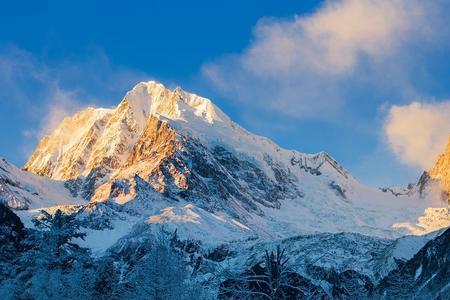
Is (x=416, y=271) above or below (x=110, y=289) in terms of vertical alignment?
above

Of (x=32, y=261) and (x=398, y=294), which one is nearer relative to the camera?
(x=32, y=261)

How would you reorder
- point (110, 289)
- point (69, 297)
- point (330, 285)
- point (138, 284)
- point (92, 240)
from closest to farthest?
point (138, 284), point (69, 297), point (110, 289), point (330, 285), point (92, 240)

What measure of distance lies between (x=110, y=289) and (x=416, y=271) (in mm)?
79521

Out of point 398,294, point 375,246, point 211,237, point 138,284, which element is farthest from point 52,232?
point 211,237

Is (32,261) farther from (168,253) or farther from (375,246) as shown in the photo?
(375,246)

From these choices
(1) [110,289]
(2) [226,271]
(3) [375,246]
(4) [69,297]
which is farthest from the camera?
(3) [375,246]

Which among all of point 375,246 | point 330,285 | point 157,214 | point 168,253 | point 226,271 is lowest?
point 226,271

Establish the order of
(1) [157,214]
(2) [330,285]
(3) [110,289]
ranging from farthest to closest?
1. (1) [157,214]
2. (2) [330,285]
3. (3) [110,289]

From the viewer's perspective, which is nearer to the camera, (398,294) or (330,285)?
(398,294)

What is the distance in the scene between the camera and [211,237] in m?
183

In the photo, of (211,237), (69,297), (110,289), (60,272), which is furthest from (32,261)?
(211,237)

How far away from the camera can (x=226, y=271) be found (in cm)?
2611

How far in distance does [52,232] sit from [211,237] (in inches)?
5821

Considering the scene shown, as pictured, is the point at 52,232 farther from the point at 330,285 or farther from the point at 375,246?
the point at 375,246
